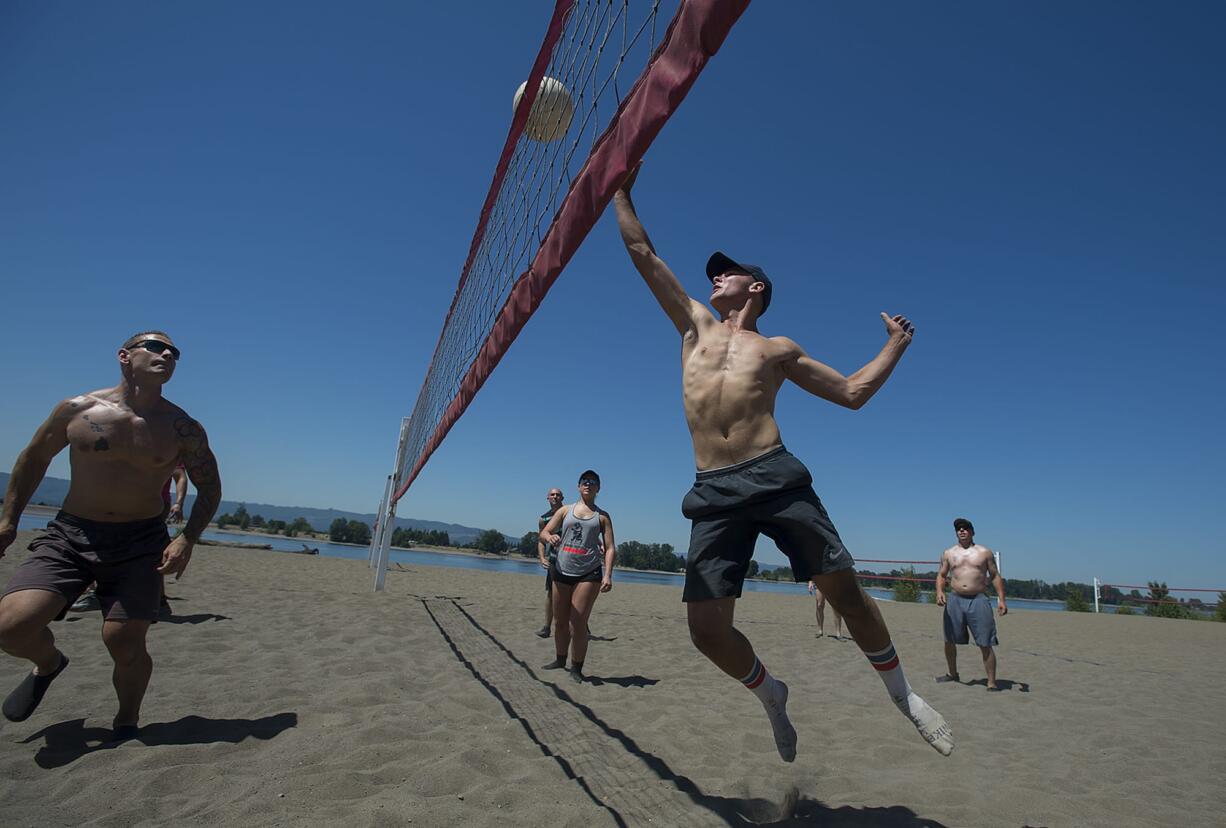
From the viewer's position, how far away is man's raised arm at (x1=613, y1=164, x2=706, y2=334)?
2.38 meters

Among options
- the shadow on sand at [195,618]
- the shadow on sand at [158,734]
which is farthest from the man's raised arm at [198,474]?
the shadow on sand at [195,618]

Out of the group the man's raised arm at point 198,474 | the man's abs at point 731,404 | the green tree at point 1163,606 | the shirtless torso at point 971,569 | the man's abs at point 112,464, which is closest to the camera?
the man's abs at point 731,404

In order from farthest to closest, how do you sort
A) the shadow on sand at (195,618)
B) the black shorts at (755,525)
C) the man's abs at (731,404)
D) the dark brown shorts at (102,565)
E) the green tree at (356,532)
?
the green tree at (356,532) → the shadow on sand at (195,618) → the dark brown shorts at (102,565) → the man's abs at (731,404) → the black shorts at (755,525)

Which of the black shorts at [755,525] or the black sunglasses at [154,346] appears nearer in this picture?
the black shorts at [755,525]

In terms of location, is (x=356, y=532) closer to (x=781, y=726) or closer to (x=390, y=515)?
(x=390, y=515)

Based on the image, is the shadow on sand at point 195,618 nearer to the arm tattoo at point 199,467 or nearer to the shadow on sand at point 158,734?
the shadow on sand at point 158,734

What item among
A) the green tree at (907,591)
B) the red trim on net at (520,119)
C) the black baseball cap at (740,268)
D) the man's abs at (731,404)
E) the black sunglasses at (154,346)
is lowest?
the green tree at (907,591)

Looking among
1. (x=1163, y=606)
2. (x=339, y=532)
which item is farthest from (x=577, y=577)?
(x=339, y=532)

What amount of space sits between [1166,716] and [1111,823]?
3358mm

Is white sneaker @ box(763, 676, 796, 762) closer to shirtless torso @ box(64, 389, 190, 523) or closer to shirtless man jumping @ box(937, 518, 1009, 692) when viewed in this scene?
shirtless torso @ box(64, 389, 190, 523)

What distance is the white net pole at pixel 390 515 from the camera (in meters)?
10.1

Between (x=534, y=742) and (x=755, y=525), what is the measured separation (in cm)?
180

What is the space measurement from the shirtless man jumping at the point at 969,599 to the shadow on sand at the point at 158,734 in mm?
5947

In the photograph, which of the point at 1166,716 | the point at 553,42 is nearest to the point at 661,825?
the point at 553,42
